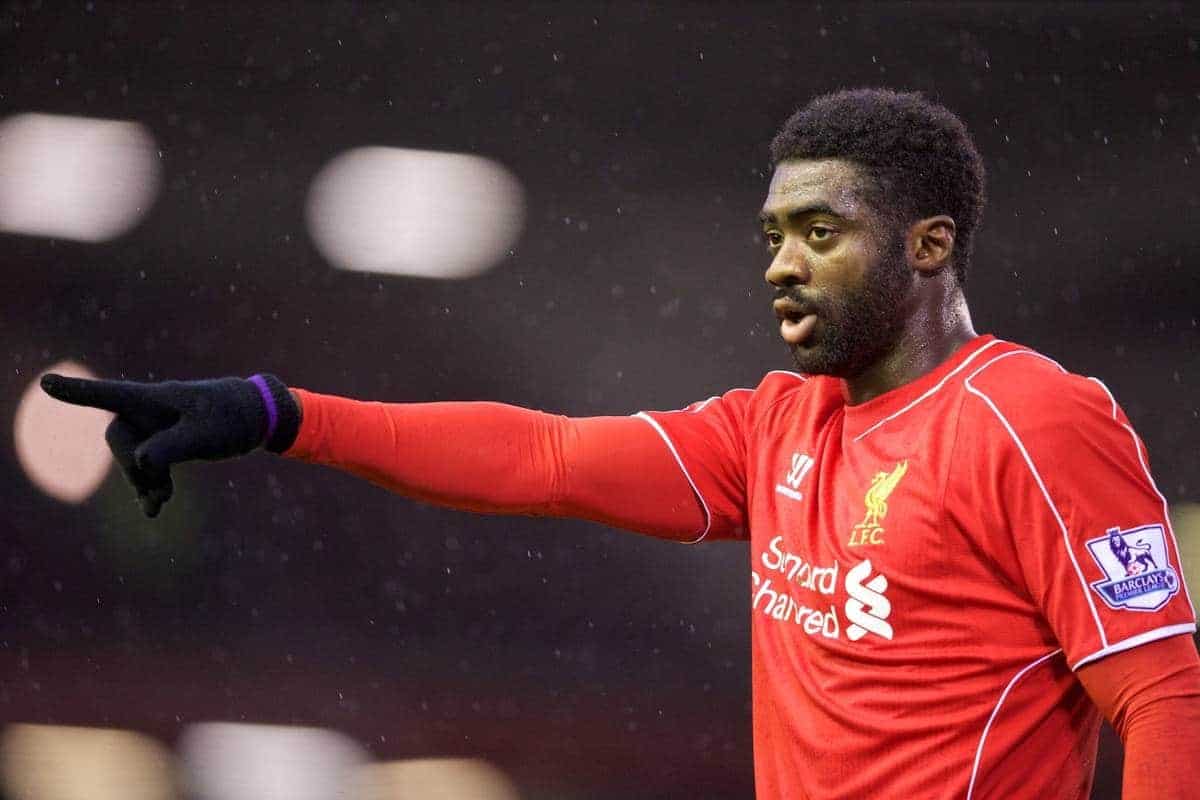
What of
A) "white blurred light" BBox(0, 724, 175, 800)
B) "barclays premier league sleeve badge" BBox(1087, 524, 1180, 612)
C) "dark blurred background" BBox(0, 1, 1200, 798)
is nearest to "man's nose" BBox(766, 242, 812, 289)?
"barclays premier league sleeve badge" BBox(1087, 524, 1180, 612)

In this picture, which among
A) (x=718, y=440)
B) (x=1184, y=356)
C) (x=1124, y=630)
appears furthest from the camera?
(x=1184, y=356)

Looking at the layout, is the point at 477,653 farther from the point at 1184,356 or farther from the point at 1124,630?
the point at 1124,630

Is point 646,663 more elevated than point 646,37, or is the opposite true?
point 646,37

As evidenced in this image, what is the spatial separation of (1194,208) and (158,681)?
2.29m

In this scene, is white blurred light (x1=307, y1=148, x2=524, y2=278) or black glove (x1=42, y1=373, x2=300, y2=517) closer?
black glove (x1=42, y1=373, x2=300, y2=517)

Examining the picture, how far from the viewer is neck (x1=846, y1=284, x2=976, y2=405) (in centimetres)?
124

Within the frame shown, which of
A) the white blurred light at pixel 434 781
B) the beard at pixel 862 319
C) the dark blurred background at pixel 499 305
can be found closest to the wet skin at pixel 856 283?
the beard at pixel 862 319

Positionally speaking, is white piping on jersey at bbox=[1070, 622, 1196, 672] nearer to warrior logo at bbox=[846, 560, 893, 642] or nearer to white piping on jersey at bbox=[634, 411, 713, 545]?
warrior logo at bbox=[846, 560, 893, 642]

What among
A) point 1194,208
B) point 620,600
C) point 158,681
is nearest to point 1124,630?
point 620,600

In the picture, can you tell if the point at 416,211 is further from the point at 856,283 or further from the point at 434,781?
the point at 856,283

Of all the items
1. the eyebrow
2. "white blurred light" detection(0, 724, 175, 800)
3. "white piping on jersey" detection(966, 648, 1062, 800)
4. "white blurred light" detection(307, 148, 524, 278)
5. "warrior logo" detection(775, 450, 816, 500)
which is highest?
"white blurred light" detection(307, 148, 524, 278)

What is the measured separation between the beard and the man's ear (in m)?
0.01

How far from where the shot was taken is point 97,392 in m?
1.03

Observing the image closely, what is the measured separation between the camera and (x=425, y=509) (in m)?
2.77
